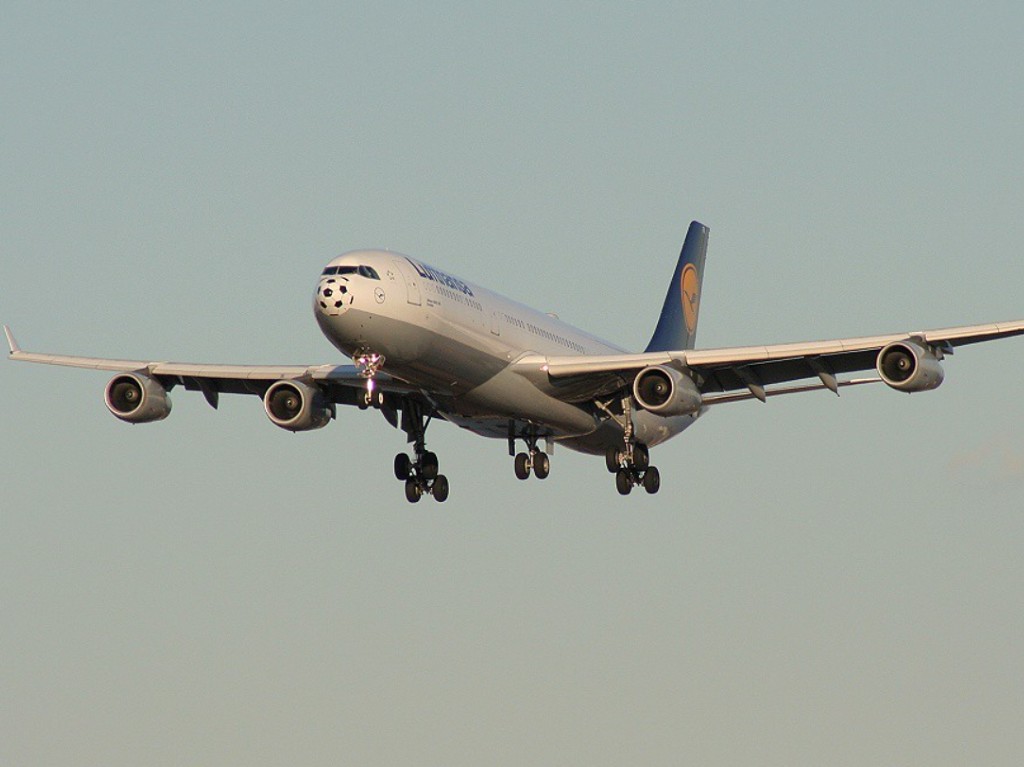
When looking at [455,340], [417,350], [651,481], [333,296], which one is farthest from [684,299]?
[333,296]

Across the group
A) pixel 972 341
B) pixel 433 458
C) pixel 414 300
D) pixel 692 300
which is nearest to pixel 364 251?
pixel 414 300

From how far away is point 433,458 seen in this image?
59.6 metres

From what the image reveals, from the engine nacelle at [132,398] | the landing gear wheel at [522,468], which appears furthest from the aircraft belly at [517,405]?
the engine nacelle at [132,398]

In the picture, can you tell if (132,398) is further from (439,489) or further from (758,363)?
(758,363)

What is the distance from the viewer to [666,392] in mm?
54500

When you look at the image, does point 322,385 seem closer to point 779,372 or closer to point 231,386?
point 231,386

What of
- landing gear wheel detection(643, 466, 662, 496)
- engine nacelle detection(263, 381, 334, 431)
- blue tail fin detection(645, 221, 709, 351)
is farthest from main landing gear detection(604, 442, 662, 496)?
blue tail fin detection(645, 221, 709, 351)

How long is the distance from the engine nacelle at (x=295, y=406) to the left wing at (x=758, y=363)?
20.4 ft

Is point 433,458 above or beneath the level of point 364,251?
beneath

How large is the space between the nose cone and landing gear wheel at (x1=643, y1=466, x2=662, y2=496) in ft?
45.6

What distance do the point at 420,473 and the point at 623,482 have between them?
603cm

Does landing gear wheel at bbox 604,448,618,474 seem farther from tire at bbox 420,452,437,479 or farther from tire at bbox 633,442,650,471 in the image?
tire at bbox 420,452,437,479

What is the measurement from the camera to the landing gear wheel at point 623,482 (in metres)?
59.2

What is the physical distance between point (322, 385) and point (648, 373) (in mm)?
9387
